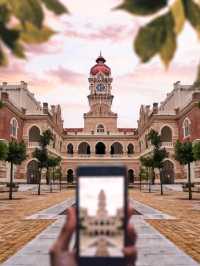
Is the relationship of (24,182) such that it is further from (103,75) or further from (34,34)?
(34,34)

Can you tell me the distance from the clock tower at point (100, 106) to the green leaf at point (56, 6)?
6016 centimetres

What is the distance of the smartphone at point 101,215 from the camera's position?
4.64 feet

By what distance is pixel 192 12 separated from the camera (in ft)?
3.58

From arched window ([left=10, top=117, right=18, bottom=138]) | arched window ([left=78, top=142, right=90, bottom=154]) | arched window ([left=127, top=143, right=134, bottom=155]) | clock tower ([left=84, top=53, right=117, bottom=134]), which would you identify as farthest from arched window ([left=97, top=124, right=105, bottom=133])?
arched window ([left=10, top=117, right=18, bottom=138])

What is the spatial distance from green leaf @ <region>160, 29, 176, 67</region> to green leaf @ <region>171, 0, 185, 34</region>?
0.03 meters

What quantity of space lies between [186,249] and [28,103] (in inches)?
1858

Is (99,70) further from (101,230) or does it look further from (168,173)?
(101,230)

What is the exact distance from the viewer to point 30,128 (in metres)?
49.4

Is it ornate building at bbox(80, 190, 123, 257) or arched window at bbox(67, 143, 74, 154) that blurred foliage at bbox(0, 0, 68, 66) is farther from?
arched window at bbox(67, 143, 74, 154)

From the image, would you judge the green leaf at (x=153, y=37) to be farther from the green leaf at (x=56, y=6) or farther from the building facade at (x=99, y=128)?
the building facade at (x=99, y=128)

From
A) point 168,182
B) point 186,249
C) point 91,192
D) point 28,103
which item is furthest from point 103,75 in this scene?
point 91,192

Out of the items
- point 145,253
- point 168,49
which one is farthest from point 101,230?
point 145,253

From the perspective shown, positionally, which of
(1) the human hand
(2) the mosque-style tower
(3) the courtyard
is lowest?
(3) the courtyard

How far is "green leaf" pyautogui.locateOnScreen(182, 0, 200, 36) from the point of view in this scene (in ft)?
3.55
